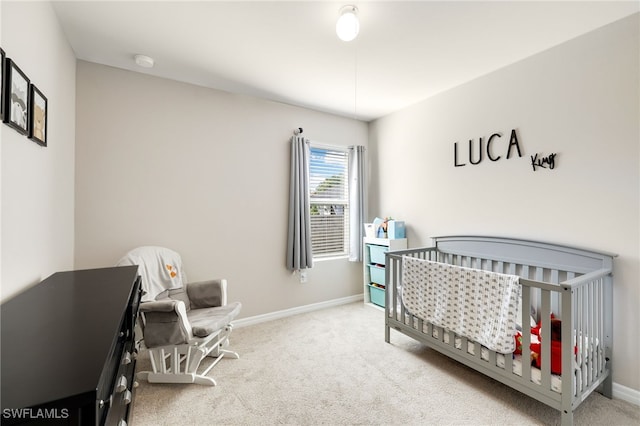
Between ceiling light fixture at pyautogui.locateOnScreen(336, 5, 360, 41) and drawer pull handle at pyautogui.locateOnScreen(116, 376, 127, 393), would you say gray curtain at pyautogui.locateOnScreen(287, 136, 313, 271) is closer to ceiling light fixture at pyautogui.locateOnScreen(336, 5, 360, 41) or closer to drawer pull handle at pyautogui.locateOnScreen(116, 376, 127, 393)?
→ ceiling light fixture at pyautogui.locateOnScreen(336, 5, 360, 41)

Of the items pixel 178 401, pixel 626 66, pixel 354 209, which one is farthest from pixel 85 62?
pixel 626 66

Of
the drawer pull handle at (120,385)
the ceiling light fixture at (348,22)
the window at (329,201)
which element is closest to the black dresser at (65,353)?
the drawer pull handle at (120,385)

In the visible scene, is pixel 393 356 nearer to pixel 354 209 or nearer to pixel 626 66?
pixel 354 209

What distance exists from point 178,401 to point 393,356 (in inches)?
62.8

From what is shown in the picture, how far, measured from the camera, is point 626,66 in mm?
1860

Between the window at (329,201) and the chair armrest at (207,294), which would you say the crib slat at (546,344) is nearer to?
the chair armrest at (207,294)

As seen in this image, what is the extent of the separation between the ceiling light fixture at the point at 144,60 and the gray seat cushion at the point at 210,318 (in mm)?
2025

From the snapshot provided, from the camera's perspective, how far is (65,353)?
2.50 feet

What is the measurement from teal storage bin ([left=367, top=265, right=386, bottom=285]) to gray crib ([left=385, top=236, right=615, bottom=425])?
735 mm

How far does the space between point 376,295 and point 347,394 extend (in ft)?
5.78

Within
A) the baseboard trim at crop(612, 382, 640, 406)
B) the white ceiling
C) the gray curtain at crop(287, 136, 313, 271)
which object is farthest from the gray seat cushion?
the baseboard trim at crop(612, 382, 640, 406)

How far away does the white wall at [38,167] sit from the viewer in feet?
3.97

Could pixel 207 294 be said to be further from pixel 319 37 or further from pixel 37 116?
pixel 319 37

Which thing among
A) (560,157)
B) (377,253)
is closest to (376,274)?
(377,253)
